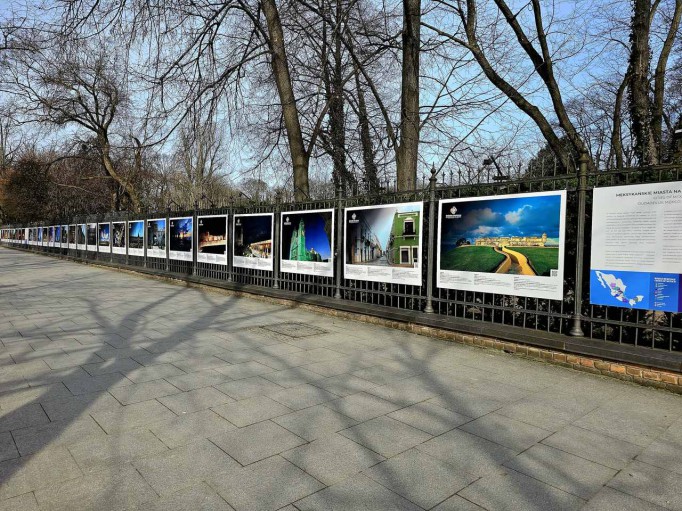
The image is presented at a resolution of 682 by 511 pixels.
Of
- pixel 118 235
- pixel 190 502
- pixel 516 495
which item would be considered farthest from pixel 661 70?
pixel 118 235

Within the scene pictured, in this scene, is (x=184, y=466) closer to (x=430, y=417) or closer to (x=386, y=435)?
(x=386, y=435)

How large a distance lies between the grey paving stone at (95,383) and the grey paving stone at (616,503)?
4.25 metres

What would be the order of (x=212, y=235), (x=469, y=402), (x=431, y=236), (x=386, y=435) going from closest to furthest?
(x=386, y=435) → (x=469, y=402) → (x=431, y=236) → (x=212, y=235)

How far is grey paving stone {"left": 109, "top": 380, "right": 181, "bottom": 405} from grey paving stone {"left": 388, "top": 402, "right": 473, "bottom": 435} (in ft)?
7.40

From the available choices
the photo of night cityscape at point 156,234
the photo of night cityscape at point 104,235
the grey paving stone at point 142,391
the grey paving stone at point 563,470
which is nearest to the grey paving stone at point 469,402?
the grey paving stone at point 563,470

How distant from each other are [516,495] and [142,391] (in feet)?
11.5

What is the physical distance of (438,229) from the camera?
23.1 ft

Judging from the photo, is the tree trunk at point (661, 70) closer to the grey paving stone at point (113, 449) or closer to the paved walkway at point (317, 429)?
the paved walkway at point (317, 429)

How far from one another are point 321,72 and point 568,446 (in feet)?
36.2

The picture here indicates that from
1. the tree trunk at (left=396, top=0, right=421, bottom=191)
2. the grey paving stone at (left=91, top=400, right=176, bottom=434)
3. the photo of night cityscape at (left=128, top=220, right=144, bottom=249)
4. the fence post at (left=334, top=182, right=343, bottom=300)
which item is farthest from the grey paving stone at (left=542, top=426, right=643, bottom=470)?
the photo of night cityscape at (left=128, top=220, right=144, bottom=249)

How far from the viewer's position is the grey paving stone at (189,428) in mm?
3420

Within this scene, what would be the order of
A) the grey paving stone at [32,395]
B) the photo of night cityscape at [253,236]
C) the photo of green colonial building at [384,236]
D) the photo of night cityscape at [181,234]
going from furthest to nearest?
1. the photo of night cityscape at [181,234]
2. the photo of night cityscape at [253,236]
3. the photo of green colonial building at [384,236]
4. the grey paving stone at [32,395]

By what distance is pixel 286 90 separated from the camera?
1272 cm

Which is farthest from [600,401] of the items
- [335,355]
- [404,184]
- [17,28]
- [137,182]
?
[137,182]
